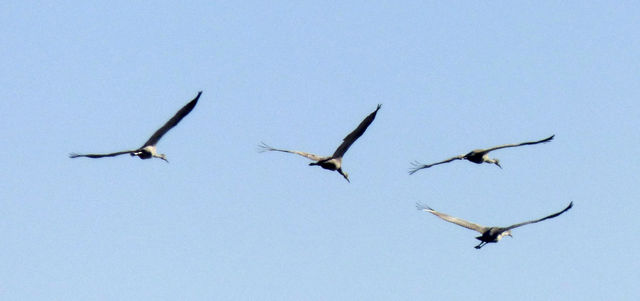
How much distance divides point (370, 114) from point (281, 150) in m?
4.45

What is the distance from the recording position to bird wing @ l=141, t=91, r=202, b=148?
54969mm

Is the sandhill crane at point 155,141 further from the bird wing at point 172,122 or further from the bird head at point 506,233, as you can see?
the bird head at point 506,233

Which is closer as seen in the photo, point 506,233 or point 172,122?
point 172,122

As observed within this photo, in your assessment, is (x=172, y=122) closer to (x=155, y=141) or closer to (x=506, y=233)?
(x=155, y=141)

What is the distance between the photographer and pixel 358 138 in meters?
55.6

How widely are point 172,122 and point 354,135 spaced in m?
7.32

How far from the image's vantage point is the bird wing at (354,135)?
5359 centimetres

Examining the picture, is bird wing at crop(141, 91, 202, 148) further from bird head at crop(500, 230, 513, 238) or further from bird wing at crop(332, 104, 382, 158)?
bird head at crop(500, 230, 513, 238)

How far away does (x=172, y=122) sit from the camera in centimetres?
5653

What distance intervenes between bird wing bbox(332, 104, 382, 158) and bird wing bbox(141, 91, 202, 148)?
20.1ft

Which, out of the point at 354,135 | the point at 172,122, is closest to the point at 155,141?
the point at 172,122

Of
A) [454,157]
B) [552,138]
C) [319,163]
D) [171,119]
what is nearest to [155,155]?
[171,119]

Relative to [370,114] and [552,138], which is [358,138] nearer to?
[370,114]

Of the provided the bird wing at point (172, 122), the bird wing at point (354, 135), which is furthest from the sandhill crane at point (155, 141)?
the bird wing at point (354, 135)
